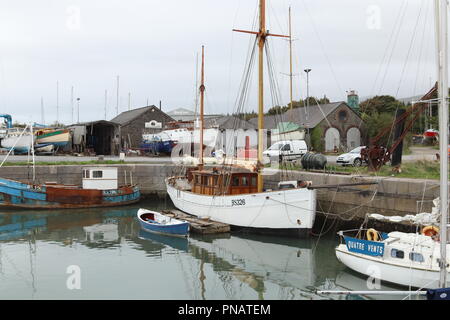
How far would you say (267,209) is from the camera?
707 inches

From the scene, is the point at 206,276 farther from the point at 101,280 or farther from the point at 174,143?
the point at 174,143

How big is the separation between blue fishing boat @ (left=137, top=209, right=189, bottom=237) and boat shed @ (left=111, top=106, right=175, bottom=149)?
25799mm

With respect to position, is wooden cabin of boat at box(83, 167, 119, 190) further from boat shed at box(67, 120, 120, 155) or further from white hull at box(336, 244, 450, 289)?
boat shed at box(67, 120, 120, 155)

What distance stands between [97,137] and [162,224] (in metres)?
33.3

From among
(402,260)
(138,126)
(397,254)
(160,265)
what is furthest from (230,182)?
(138,126)

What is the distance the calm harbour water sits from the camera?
12.1m

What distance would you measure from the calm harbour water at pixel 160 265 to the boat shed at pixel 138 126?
980 inches

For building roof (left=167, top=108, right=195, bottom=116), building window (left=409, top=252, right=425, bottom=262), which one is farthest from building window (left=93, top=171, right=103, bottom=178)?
building roof (left=167, top=108, right=195, bottom=116)

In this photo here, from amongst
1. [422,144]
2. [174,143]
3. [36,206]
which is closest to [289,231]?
[36,206]

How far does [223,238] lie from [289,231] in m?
2.80

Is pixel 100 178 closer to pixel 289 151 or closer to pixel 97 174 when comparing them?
pixel 97 174

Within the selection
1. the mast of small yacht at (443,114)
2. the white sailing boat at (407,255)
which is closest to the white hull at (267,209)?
the white sailing boat at (407,255)

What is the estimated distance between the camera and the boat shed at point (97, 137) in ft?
151

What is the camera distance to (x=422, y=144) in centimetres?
3662
